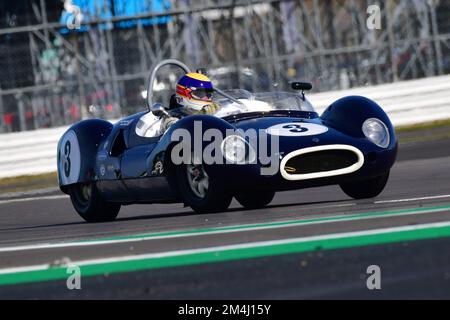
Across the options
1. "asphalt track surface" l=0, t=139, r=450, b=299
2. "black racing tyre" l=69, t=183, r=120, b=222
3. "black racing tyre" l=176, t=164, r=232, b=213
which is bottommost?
"asphalt track surface" l=0, t=139, r=450, b=299

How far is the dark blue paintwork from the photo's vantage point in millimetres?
7645

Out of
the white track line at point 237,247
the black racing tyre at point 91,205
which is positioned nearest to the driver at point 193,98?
the black racing tyre at point 91,205

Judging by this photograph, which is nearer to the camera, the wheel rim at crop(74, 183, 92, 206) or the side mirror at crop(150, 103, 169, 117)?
the side mirror at crop(150, 103, 169, 117)

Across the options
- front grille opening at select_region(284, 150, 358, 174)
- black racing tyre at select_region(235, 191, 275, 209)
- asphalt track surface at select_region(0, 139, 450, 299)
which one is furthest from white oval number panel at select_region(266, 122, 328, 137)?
black racing tyre at select_region(235, 191, 275, 209)

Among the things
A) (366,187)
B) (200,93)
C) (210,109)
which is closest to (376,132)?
(366,187)

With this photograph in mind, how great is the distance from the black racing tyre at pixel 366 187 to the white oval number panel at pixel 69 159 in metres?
2.46

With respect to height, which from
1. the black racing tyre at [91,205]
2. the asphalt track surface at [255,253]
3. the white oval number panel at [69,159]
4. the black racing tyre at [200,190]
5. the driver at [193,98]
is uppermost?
the driver at [193,98]

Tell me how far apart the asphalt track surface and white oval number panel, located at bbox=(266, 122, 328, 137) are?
0.51m

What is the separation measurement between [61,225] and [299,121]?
2219mm

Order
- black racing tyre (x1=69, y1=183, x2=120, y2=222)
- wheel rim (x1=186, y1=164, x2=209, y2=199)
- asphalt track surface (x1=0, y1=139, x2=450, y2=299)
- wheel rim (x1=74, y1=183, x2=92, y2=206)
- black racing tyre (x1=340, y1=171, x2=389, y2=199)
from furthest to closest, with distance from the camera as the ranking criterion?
wheel rim (x1=74, y1=183, x2=92, y2=206), black racing tyre (x1=69, y1=183, x2=120, y2=222), black racing tyre (x1=340, y1=171, x2=389, y2=199), wheel rim (x1=186, y1=164, x2=209, y2=199), asphalt track surface (x1=0, y1=139, x2=450, y2=299)

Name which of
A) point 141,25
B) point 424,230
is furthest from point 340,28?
point 424,230

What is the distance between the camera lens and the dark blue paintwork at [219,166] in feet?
25.1

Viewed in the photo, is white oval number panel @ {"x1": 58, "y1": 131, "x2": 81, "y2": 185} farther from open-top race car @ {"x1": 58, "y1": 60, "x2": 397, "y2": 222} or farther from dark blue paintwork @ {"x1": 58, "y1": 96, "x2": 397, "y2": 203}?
open-top race car @ {"x1": 58, "y1": 60, "x2": 397, "y2": 222}

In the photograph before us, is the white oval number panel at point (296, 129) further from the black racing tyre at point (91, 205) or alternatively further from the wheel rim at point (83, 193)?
the wheel rim at point (83, 193)
